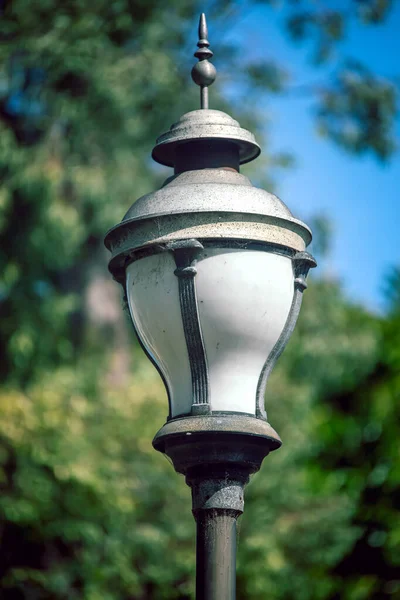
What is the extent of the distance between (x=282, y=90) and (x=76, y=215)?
4806 mm

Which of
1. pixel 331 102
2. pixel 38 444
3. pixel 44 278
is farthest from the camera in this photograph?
pixel 331 102

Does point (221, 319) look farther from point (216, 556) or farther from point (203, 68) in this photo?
point (203, 68)

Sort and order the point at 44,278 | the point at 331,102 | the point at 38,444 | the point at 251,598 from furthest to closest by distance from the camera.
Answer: the point at 331,102 → the point at 44,278 → the point at 251,598 → the point at 38,444

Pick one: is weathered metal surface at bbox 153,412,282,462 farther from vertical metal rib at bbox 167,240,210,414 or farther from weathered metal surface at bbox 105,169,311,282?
weathered metal surface at bbox 105,169,311,282

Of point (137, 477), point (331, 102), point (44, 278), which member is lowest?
point (137, 477)

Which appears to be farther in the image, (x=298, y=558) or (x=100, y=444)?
(x=298, y=558)

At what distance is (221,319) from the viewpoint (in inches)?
118

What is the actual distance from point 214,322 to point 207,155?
0.64 m

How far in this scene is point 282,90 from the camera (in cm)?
1748

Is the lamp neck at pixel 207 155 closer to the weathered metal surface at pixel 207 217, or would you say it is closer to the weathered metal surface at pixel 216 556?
the weathered metal surface at pixel 207 217

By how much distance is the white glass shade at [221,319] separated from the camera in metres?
2.99

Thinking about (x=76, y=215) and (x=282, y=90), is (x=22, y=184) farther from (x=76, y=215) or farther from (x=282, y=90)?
(x=282, y=90)

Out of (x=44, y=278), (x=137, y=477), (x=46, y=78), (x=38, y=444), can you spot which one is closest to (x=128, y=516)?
(x=137, y=477)

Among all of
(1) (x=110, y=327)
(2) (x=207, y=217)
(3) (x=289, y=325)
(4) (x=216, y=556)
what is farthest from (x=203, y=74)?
(1) (x=110, y=327)
